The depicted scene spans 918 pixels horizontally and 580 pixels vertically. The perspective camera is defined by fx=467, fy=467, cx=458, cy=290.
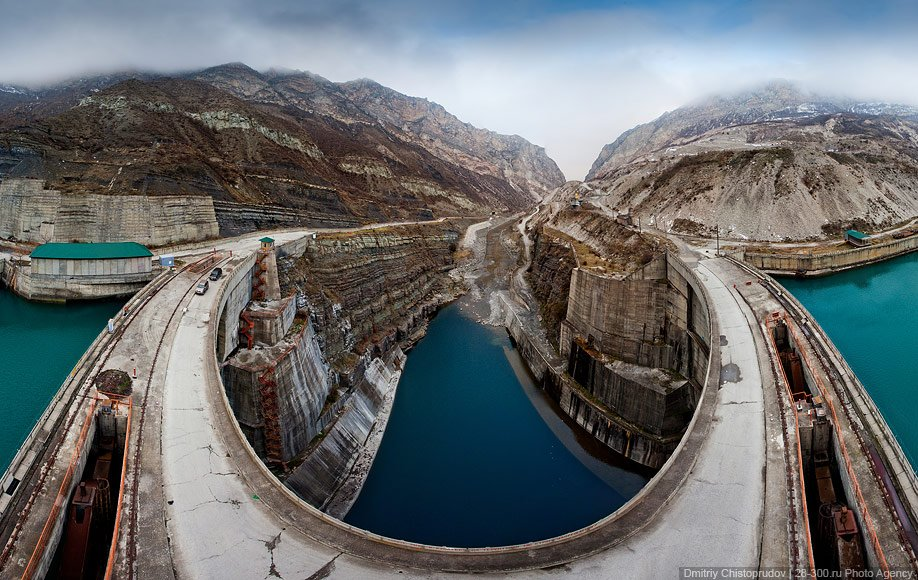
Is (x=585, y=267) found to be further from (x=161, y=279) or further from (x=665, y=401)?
(x=161, y=279)

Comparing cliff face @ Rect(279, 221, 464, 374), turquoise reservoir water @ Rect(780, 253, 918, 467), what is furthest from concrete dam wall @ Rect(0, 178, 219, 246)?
turquoise reservoir water @ Rect(780, 253, 918, 467)

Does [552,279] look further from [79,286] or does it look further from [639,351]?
[79,286]

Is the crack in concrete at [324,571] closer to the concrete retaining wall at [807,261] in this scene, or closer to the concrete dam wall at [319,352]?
the concrete dam wall at [319,352]

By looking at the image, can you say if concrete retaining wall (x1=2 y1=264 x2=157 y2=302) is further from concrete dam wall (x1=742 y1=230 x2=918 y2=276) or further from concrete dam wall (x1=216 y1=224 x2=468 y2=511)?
concrete dam wall (x1=742 y1=230 x2=918 y2=276)

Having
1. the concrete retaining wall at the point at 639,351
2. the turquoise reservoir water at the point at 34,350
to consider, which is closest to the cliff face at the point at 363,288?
the turquoise reservoir water at the point at 34,350

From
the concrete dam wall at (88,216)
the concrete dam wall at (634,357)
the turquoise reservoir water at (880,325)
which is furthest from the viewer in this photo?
the concrete dam wall at (88,216)

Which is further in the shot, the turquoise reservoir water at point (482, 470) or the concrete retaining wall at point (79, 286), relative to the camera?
the concrete retaining wall at point (79, 286)
